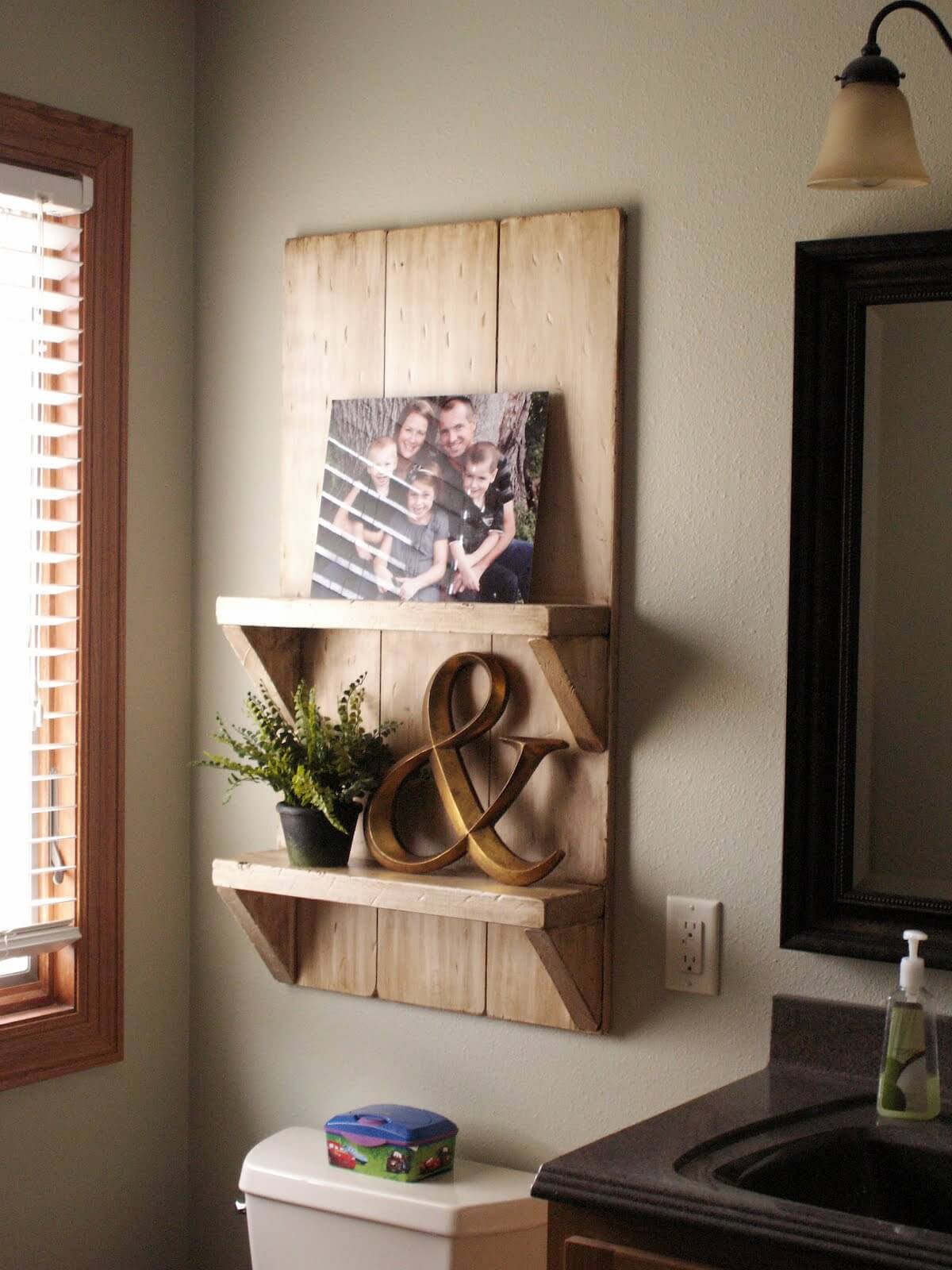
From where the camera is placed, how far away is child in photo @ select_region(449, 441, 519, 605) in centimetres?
204

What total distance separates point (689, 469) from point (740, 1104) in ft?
2.51

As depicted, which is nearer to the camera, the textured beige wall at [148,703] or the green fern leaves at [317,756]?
the green fern leaves at [317,756]

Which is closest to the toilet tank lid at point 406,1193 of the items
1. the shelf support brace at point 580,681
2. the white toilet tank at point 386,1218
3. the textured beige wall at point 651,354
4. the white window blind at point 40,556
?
the white toilet tank at point 386,1218

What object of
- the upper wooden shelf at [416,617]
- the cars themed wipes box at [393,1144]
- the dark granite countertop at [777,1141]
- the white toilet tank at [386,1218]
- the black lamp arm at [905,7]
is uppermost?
the black lamp arm at [905,7]

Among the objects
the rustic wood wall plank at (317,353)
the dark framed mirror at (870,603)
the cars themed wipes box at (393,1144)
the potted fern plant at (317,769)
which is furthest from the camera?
the rustic wood wall plank at (317,353)

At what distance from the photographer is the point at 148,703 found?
236 centimetres

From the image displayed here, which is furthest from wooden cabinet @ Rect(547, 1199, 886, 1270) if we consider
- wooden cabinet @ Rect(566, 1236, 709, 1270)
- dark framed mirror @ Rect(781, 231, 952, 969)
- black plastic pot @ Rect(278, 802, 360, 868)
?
black plastic pot @ Rect(278, 802, 360, 868)

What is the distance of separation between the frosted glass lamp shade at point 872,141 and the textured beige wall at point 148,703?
3.76 ft

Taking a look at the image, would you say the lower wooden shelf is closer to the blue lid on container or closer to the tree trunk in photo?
the blue lid on container

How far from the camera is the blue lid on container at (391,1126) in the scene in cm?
200

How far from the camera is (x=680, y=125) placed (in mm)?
1966

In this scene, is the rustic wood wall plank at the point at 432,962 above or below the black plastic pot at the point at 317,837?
below

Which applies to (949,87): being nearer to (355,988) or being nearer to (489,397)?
(489,397)

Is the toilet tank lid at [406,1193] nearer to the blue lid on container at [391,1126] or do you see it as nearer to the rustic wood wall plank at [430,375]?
the blue lid on container at [391,1126]
